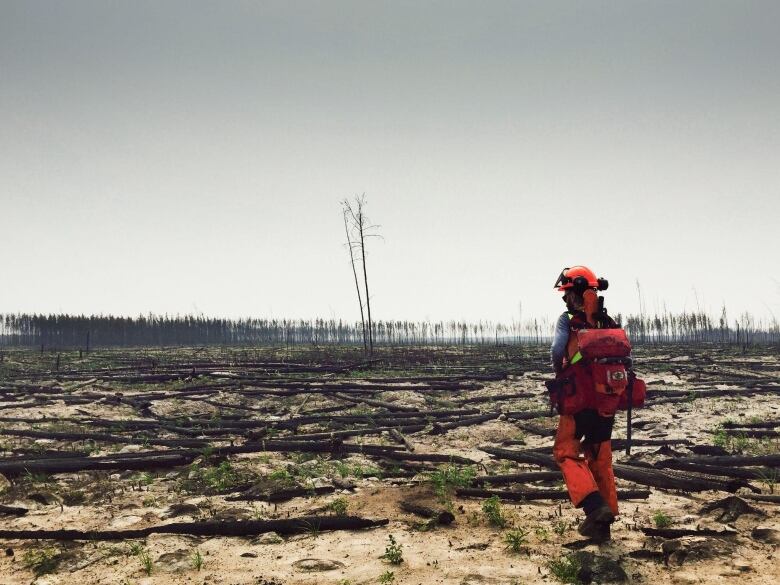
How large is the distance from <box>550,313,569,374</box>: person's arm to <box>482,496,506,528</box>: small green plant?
4.71 ft

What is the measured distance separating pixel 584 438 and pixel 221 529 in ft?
11.3

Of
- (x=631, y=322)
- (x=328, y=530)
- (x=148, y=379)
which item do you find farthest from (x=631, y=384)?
(x=631, y=322)

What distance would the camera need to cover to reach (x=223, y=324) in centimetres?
9425

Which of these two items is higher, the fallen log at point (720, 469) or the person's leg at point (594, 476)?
the person's leg at point (594, 476)

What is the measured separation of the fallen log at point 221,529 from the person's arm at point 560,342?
2194mm

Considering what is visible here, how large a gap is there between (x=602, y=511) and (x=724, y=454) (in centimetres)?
435

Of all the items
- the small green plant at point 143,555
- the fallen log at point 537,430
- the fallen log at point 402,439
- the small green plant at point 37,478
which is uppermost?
the small green plant at point 143,555

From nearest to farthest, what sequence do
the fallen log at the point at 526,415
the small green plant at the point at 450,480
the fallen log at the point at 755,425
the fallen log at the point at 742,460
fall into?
the small green plant at the point at 450,480
the fallen log at the point at 742,460
the fallen log at the point at 755,425
the fallen log at the point at 526,415

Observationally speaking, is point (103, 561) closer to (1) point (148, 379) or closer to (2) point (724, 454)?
(2) point (724, 454)

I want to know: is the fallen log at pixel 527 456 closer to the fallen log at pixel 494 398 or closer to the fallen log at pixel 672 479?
Result: the fallen log at pixel 672 479

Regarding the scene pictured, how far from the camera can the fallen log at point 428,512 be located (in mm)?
4379

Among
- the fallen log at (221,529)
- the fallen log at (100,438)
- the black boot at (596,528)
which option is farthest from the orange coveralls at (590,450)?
the fallen log at (100,438)

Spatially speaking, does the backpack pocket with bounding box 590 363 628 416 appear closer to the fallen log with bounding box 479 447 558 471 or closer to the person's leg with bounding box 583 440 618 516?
the person's leg with bounding box 583 440 618 516

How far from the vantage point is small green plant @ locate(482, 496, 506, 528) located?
4289 millimetres
